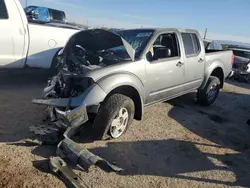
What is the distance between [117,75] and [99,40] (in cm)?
97

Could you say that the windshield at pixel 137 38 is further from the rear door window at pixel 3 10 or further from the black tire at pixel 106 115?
the rear door window at pixel 3 10

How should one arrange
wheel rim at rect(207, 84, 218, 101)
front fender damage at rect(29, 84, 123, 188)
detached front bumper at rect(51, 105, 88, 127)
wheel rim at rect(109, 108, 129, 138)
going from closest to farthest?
front fender damage at rect(29, 84, 123, 188)
detached front bumper at rect(51, 105, 88, 127)
wheel rim at rect(109, 108, 129, 138)
wheel rim at rect(207, 84, 218, 101)

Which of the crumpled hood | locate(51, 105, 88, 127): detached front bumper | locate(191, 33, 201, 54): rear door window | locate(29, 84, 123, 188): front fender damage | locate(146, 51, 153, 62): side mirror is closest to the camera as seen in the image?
locate(29, 84, 123, 188): front fender damage

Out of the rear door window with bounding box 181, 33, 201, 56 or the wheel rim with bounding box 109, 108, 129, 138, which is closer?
the wheel rim with bounding box 109, 108, 129, 138

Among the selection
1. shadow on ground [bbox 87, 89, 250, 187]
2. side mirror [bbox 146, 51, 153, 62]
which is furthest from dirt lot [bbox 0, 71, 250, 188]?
side mirror [bbox 146, 51, 153, 62]

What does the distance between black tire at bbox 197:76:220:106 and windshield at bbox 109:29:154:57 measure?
2316mm

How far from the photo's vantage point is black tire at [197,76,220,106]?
6445mm

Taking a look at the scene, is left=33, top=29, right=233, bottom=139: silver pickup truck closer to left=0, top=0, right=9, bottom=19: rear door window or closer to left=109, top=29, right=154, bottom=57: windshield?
left=109, top=29, right=154, bottom=57: windshield

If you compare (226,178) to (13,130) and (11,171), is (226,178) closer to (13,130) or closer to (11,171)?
(11,171)

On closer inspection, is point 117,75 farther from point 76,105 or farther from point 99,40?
point 99,40

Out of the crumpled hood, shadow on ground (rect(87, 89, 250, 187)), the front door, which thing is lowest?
shadow on ground (rect(87, 89, 250, 187))

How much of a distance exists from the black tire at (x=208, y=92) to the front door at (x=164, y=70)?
1.21 m

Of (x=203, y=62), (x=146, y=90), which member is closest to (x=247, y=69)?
(x=203, y=62)

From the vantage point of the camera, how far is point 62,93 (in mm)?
3941
